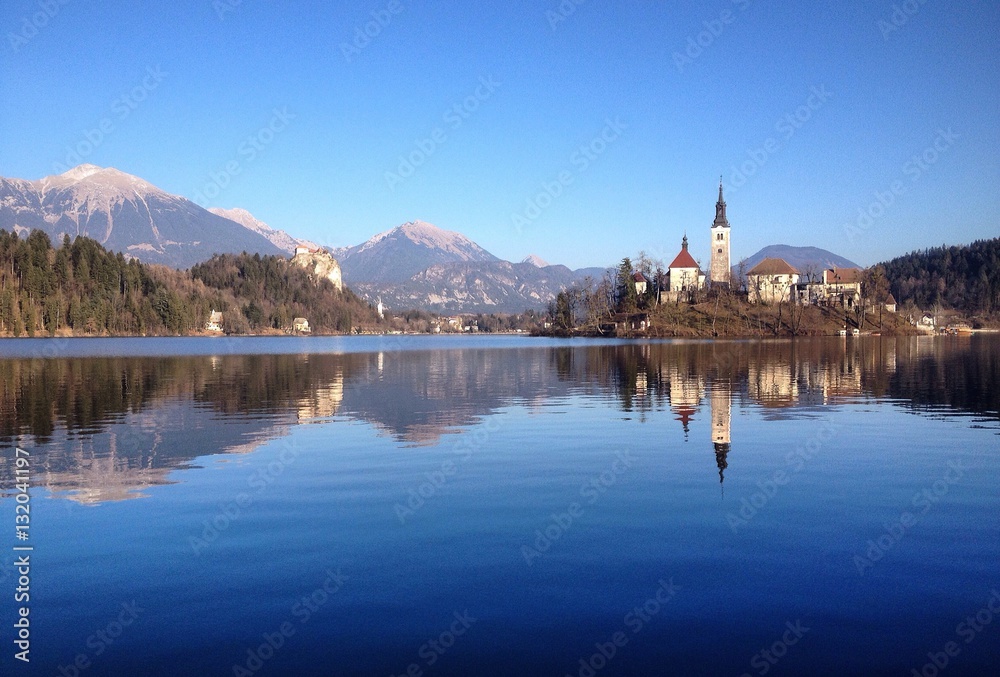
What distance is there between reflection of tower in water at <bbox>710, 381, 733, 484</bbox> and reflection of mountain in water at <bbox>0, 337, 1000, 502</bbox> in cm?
8

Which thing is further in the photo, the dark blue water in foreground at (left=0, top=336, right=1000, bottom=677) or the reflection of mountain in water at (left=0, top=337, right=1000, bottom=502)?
the reflection of mountain in water at (left=0, top=337, right=1000, bottom=502)

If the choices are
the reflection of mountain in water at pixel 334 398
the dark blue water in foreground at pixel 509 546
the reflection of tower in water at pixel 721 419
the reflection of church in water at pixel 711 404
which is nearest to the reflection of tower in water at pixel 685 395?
the reflection of church in water at pixel 711 404

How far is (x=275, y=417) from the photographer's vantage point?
111ft

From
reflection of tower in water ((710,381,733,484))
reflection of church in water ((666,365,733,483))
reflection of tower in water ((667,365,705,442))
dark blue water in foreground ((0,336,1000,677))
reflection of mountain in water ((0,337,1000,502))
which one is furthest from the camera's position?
reflection of tower in water ((667,365,705,442))

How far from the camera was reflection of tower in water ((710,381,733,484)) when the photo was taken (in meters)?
23.5

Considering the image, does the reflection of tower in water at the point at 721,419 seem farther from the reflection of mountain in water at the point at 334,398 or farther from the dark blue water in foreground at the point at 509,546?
the dark blue water in foreground at the point at 509,546

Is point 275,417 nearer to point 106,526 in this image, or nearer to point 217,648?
point 106,526

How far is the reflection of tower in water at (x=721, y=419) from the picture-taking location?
77.1 ft

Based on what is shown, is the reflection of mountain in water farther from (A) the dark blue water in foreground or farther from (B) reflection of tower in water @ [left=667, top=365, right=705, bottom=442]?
(A) the dark blue water in foreground

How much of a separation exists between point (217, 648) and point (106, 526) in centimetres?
745

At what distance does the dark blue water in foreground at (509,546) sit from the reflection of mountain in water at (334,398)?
356mm

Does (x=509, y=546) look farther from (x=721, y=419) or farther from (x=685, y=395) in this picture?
(x=685, y=395)

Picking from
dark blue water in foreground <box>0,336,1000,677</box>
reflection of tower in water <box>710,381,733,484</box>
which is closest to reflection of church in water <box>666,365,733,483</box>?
reflection of tower in water <box>710,381,733,484</box>

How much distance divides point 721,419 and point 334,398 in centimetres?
2284
